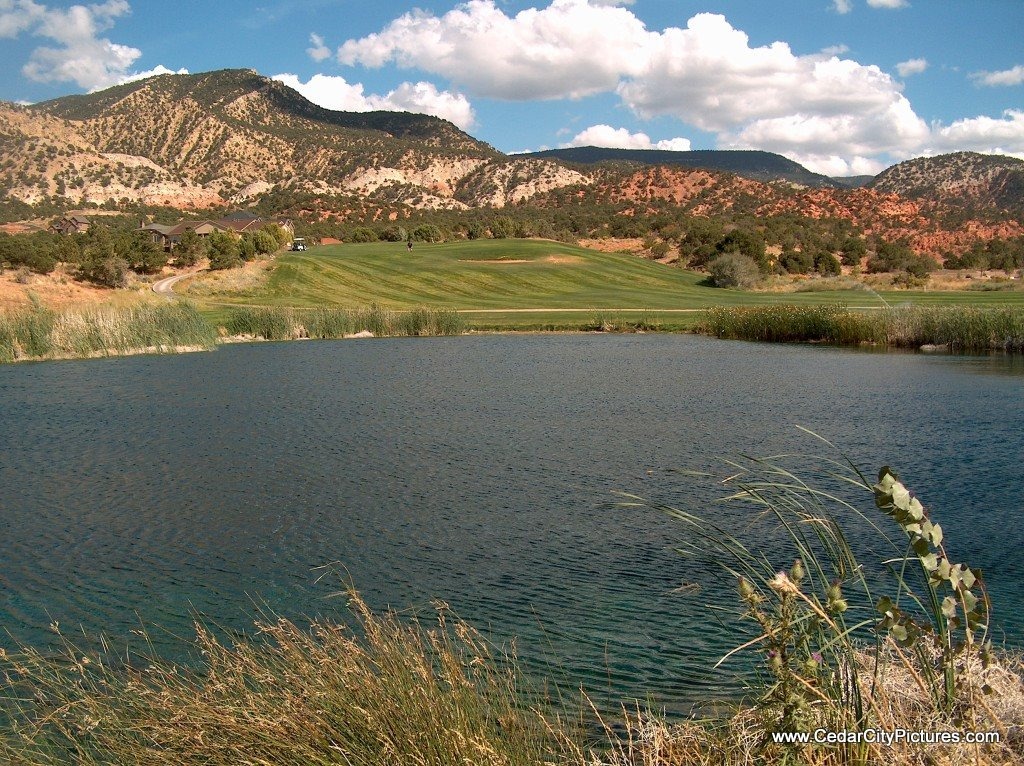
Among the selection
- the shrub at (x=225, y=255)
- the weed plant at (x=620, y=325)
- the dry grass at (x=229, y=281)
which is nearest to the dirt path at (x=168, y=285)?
the dry grass at (x=229, y=281)

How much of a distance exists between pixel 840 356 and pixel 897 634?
2896 centimetres

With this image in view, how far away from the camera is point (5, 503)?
40.3 feet

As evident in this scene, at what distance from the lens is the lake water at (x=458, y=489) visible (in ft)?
25.9

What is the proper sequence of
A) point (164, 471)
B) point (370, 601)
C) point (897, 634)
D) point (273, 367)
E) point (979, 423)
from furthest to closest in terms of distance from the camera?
point (273, 367)
point (979, 423)
point (164, 471)
point (370, 601)
point (897, 634)

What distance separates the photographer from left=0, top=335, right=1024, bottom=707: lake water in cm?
788

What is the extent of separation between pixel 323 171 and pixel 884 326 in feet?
351

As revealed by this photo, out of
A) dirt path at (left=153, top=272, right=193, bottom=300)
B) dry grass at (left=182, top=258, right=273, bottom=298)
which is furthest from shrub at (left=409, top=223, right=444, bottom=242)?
dry grass at (left=182, top=258, right=273, bottom=298)

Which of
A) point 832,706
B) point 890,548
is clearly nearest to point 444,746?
point 832,706

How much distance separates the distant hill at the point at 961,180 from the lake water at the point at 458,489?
114m

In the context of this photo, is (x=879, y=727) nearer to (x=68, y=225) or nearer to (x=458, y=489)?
(x=458, y=489)

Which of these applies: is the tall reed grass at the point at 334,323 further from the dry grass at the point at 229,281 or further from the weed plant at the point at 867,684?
the weed plant at the point at 867,684

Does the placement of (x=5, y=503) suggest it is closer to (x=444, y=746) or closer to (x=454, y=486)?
(x=454, y=486)

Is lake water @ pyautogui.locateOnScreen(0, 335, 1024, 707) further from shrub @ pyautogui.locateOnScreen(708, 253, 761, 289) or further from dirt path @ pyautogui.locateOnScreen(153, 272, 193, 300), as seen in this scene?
shrub @ pyautogui.locateOnScreen(708, 253, 761, 289)

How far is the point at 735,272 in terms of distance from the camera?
216 feet
